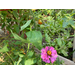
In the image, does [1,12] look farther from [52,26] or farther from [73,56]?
[73,56]

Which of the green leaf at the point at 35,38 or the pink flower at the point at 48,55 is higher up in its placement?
the green leaf at the point at 35,38

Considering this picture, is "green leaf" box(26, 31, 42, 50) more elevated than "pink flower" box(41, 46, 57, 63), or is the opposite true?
"green leaf" box(26, 31, 42, 50)

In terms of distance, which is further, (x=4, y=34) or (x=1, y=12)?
(x=4, y=34)

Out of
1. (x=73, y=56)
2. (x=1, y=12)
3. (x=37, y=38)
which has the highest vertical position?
(x=1, y=12)

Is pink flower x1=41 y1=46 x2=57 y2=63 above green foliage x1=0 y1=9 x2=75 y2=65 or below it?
below

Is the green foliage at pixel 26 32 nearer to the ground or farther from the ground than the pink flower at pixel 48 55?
farther from the ground

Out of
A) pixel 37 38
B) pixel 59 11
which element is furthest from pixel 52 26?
pixel 37 38

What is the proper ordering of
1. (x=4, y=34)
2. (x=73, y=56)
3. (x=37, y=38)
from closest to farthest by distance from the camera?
(x=37, y=38), (x=4, y=34), (x=73, y=56)

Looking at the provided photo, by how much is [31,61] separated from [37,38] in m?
0.10

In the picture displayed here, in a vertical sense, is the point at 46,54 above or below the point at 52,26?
below

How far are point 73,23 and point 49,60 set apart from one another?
0.55 feet

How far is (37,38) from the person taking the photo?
0.19m

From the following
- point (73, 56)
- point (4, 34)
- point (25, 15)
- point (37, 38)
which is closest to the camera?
point (37, 38)

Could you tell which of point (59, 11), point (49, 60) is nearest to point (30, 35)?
point (49, 60)
